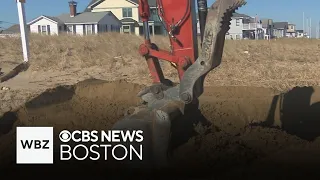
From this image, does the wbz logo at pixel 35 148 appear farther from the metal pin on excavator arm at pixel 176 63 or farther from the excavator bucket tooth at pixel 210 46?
the excavator bucket tooth at pixel 210 46

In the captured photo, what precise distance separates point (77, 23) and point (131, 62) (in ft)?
112

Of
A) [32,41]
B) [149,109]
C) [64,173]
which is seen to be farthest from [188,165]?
[32,41]

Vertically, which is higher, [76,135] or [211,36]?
[211,36]

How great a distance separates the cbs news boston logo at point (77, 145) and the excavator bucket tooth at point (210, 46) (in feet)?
2.66

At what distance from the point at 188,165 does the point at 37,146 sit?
1.94m

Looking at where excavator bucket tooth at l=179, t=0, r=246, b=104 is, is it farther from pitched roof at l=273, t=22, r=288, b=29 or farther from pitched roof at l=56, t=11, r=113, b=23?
pitched roof at l=273, t=22, r=288, b=29

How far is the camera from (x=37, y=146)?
5098 mm

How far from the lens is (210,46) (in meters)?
4.60

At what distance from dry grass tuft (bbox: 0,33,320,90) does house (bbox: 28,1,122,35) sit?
81.5 feet

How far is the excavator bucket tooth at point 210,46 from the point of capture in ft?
14.5

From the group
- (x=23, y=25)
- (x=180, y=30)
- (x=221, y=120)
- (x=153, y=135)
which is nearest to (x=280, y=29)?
(x=23, y=25)

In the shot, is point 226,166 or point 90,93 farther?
point 90,93

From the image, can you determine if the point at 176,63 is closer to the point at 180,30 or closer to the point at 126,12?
the point at 180,30

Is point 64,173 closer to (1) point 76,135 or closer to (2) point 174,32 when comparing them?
(1) point 76,135
